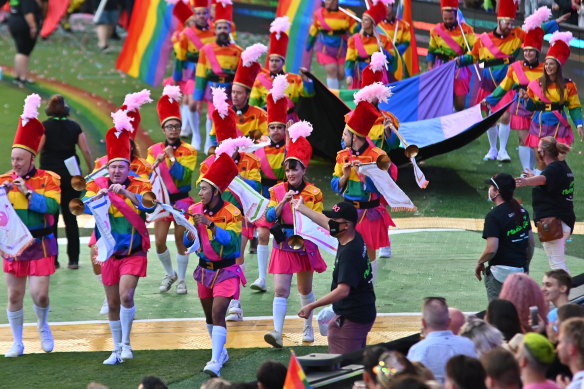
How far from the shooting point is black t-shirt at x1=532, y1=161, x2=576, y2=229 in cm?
1214

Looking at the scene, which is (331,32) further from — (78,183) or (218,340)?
(218,340)

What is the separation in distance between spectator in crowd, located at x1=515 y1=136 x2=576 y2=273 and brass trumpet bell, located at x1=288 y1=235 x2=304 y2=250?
251cm

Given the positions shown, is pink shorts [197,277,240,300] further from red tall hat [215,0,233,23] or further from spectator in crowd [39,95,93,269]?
red tall hat [215,0,233,23]

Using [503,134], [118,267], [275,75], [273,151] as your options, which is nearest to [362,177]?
[273,151]

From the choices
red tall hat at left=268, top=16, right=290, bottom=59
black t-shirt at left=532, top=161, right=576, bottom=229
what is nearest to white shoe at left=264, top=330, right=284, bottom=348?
black t-shirt at left=532, top=161, right=576, bottom=229

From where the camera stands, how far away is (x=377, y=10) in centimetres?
1895

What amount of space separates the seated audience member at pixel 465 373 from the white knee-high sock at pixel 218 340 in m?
4.16

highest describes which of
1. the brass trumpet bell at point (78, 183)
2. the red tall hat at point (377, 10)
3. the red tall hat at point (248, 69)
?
the red tall hat at point (377, 10)

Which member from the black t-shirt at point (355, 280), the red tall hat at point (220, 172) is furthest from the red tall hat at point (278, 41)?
the black t-shirt at point (355, 280)

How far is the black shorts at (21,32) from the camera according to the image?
2181cm

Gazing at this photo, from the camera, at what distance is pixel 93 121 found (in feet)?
68.9

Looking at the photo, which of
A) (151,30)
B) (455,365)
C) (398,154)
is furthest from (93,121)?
(455,365)

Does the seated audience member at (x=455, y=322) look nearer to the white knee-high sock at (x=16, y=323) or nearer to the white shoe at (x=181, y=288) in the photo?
the white knee-high sock at (x=16, y=323)

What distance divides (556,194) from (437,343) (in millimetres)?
5010
